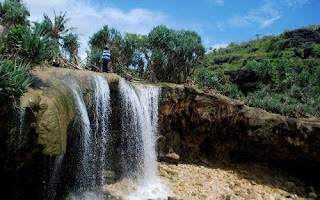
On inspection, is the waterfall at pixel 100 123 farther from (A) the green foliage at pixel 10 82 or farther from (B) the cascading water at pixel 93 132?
(A) the green foliage at pixel 10 82

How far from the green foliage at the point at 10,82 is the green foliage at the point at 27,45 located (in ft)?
4.29

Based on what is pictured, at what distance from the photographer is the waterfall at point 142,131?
531 inches

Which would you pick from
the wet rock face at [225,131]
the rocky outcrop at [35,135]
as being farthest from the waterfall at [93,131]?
the wet rock face at [225,131]

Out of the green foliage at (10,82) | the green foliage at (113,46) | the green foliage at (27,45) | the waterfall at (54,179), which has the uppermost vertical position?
the green foliage at (113,46)

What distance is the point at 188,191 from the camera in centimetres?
1374

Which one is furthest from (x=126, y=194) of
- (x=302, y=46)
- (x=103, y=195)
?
(x=302, y=46)

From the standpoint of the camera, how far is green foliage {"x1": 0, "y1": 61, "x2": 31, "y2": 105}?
7.87 meters

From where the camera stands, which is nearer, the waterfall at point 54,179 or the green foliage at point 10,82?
the green foliage at point 10,82

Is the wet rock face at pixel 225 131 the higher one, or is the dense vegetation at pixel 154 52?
the dense vegetation at pixel 154 52

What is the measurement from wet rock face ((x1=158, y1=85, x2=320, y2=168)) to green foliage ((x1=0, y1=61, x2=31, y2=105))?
829cm

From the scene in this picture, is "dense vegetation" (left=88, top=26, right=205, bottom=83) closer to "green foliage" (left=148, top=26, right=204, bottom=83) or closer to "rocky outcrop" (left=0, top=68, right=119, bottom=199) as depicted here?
"green foliage" (left=148, top=26, right=204, bottom=83)

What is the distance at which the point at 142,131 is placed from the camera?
14469mm

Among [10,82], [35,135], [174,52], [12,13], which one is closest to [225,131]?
[174,52]

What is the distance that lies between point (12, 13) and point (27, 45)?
11.1 m
